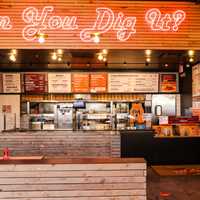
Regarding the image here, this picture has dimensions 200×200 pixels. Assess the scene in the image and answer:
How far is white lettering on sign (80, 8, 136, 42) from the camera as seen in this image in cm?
593

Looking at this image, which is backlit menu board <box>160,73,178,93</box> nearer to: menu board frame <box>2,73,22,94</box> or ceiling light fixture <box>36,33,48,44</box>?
menu board frame <box>2,73,22,94</box>

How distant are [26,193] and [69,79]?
7.04m

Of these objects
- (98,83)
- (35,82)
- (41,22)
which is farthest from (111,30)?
(35,82)

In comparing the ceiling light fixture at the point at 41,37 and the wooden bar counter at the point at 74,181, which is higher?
the ceiling light fixture at the point at 41,37

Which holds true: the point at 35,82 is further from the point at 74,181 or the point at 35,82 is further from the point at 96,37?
the point at 74,181

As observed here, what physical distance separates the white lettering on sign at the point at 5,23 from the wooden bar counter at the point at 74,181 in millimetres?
2922

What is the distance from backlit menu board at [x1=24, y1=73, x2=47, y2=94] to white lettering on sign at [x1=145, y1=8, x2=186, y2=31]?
5.37 m

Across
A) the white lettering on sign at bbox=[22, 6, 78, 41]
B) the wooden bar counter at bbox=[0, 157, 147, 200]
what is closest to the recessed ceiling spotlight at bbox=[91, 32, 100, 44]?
the white lettering on sign at bbox=[22, 6, 78, 41]

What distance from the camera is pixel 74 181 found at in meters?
3.74

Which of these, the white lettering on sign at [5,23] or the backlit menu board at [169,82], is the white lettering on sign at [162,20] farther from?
the backlit menu board at [169,82]

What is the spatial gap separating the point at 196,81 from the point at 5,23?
18.7ft

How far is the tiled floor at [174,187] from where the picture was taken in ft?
17.9

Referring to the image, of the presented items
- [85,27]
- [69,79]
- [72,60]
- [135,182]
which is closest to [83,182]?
[135,182]

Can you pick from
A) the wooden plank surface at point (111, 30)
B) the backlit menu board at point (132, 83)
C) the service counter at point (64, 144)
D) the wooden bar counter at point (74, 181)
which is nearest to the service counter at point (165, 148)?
the service counter at point (64, 144)
